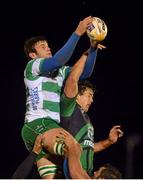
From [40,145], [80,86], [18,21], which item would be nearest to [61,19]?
[18,21]

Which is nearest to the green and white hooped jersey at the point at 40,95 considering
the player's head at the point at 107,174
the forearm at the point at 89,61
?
the forearm at the point at 89,61

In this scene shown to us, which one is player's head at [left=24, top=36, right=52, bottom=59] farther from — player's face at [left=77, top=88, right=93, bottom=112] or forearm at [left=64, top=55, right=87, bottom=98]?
player's face at [left=77, top=88, right=93, bottom=112]

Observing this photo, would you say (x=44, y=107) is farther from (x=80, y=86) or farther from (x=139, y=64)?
(x=139, y=64)

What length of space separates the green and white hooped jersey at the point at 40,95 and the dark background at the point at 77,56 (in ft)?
12.4

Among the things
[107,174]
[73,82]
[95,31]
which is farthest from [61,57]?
[107,174]

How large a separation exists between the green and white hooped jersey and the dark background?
3771mm

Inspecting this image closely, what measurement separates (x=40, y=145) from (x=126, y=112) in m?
5.80

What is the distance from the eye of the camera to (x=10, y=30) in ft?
→ 34.0

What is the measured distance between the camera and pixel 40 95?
19.2 feet

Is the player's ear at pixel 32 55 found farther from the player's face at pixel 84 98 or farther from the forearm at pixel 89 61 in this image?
the player's face at pixel 84 98

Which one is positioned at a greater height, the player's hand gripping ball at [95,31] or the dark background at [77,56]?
the player's hand gripping ball at [95,31]

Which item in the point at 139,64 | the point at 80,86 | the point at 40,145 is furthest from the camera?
the point at 139,64

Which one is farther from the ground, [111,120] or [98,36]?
[98,36]

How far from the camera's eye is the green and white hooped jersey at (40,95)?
584cm
